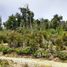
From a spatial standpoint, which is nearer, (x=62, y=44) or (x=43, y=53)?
(x=43, y=53)

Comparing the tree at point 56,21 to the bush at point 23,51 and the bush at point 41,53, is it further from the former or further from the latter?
the bush at point 41,53

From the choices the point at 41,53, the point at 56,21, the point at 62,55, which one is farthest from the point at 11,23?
the point at 62,55

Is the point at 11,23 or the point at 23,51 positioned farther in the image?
the point at 11,23

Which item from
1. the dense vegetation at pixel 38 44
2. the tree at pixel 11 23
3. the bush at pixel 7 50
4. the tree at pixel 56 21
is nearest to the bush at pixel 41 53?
the dense vegetation at pixel 38 44

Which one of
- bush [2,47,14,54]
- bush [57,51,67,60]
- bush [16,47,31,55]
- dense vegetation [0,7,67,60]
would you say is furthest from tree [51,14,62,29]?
bush [57,51,67,60]

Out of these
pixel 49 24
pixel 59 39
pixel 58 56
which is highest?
pixel 49 24

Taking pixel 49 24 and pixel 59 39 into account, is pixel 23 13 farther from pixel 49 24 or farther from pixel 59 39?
pixel 59 39

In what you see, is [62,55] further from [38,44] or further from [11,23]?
[11,23]

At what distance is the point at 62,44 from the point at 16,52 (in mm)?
5031

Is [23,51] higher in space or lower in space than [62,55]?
higher

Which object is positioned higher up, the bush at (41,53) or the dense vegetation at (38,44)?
the dense vegetation at (38,44)

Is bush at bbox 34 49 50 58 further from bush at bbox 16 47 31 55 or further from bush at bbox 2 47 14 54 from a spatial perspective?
bush at bbox 2 47 14 54

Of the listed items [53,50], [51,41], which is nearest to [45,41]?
[51,41]

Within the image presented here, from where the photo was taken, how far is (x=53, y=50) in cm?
2386
